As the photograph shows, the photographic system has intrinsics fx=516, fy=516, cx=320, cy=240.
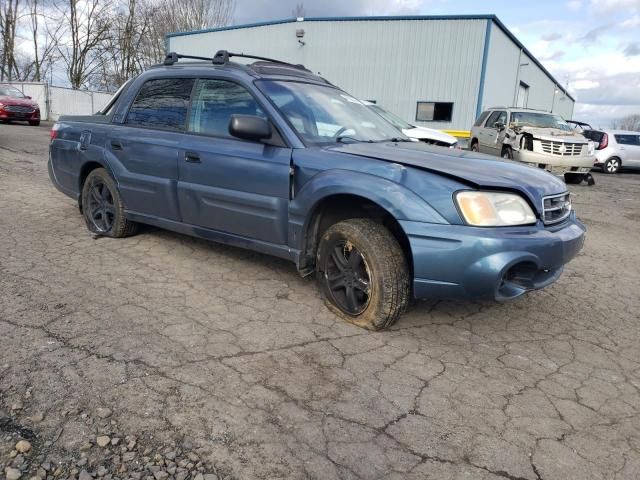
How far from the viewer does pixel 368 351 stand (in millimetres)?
3139

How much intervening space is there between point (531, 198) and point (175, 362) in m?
2.30

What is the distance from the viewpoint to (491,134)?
13.2 m

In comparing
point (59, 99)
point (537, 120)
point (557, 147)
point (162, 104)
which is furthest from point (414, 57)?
point (59, 99)

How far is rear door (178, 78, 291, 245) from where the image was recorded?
367cm

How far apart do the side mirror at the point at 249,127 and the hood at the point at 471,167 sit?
19.1 inches

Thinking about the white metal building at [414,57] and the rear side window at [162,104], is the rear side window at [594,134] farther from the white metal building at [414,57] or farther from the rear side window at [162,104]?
the rear side window at [162,104]

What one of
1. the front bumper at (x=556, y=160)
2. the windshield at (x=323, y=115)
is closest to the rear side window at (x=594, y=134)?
the front bumper at (x=556, y=160)

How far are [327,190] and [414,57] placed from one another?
62.1 feet

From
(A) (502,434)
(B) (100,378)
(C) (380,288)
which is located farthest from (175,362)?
(A) (502,434)

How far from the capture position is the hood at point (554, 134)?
1167 centimetres

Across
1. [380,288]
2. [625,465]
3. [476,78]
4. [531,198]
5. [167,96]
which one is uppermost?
[476,78]

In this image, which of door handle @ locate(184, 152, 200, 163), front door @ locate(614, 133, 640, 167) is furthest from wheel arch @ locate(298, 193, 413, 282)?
front door @ locate(614, 133, 640, 167)

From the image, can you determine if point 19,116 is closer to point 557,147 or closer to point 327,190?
point 557,147

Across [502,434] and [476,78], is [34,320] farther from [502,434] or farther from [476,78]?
[476,78]
